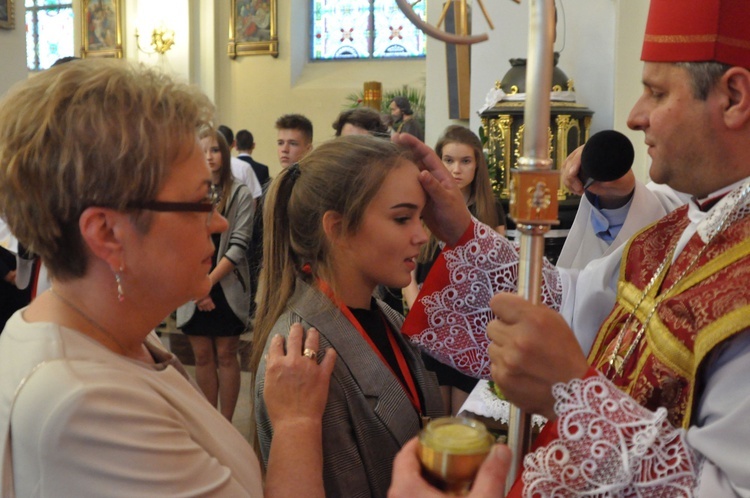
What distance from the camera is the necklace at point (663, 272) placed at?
146 centimetres

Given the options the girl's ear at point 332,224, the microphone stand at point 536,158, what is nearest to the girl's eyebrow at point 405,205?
the girl's ear at point 332,224

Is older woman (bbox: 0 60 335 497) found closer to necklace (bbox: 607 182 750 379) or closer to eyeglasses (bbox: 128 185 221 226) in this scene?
eyeglasses (bbox: 128 185 221 226)

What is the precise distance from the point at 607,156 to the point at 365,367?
0.76 meters

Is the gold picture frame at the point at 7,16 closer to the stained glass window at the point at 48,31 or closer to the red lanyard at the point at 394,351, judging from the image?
the red lanyard at the point at 394,351

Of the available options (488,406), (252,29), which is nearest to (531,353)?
(488,406)

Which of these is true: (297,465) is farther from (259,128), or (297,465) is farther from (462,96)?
(259,128)

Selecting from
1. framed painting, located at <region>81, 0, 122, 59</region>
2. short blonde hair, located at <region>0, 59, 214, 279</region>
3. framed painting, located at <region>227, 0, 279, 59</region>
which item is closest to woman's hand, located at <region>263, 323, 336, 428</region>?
short blonde hair, located at <region>0, 59, 214, 279</region>

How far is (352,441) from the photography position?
1.77 m

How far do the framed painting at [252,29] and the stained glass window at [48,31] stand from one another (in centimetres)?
400

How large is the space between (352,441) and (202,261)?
590mm

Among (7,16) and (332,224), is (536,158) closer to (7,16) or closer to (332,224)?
(332,224)

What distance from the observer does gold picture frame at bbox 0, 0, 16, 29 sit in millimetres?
6676

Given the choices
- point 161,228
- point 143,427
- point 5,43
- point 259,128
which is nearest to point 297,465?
point 143,427

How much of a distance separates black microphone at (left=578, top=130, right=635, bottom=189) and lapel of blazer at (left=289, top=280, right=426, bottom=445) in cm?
69
